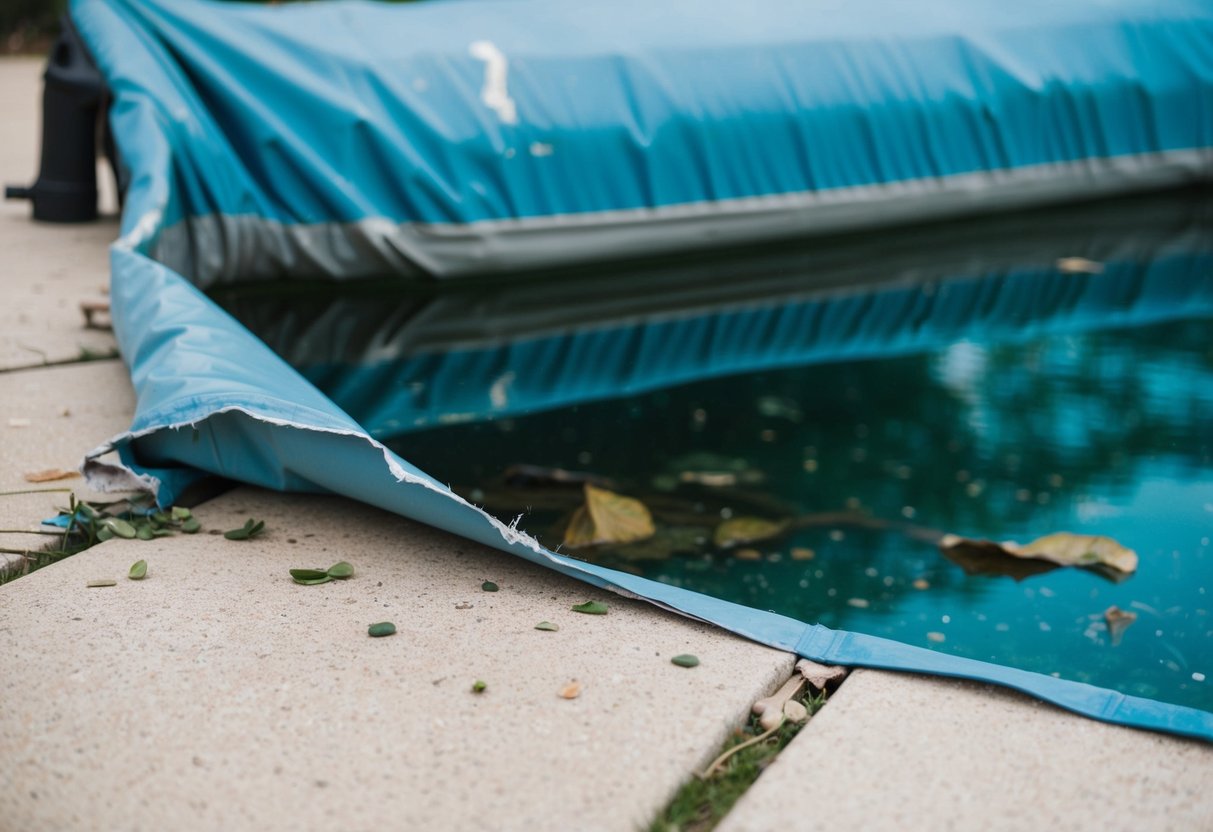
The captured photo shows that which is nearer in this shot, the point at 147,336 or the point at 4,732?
the point at 4,732

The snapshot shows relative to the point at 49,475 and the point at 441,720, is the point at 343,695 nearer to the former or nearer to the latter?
the point at 441,720

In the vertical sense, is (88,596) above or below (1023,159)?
above

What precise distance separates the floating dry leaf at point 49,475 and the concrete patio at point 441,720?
0.26 meters

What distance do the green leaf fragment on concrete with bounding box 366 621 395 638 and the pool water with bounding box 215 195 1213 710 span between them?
626 millimetres

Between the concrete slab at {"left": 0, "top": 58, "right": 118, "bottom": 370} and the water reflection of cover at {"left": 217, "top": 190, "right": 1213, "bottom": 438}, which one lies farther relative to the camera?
the water reflection of cover at {"left": 217, "top": 190, "right": 1213, "bottom": 438}

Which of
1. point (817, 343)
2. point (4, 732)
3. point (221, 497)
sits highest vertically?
point (4, 732)

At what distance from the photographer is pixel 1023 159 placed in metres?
4.61

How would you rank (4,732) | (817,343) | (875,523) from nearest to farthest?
(4,732) → (875,523) → (817,343)

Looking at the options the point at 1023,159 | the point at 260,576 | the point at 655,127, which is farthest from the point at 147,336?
the point at 1023,159

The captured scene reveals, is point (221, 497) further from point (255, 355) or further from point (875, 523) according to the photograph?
point (875, 523)

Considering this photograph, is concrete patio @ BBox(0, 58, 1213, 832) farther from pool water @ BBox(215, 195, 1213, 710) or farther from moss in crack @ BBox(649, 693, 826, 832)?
pool water @ BBox(215, 195, 1213, 710)

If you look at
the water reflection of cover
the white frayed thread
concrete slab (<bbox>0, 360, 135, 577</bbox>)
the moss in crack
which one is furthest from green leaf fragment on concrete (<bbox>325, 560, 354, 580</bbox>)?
the white frayed thread

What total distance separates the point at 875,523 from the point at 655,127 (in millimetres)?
1964

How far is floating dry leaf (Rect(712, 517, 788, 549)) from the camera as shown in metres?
2.25
